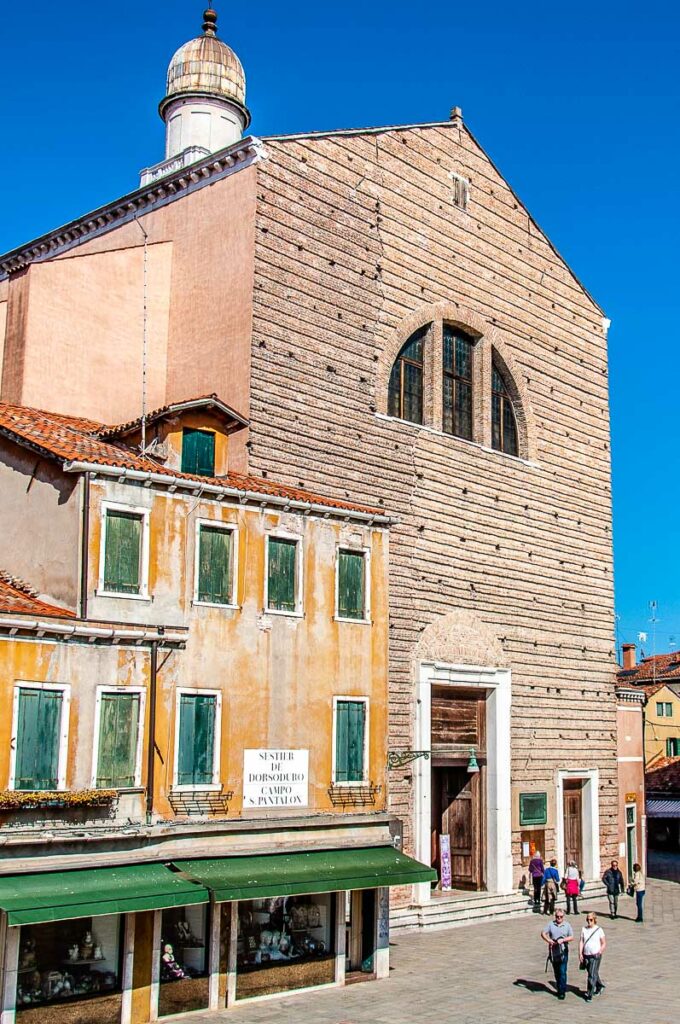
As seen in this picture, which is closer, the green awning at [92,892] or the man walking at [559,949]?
the green awning at [92,892]

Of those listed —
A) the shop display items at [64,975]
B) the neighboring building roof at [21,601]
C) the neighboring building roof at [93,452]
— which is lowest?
the shop display items at [64,975]

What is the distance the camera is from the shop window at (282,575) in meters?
17.1

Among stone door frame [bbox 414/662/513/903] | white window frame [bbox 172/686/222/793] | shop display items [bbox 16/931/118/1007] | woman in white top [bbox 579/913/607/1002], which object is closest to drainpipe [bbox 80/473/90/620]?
white window frame [bbox 172/686/222/793]

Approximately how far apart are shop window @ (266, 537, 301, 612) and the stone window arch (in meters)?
7.14

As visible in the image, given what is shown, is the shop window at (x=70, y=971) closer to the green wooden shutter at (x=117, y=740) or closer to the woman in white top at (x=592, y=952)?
the green wooden shutter at (x=117, y=740)

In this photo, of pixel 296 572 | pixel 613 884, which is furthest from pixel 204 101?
pixel 613 884

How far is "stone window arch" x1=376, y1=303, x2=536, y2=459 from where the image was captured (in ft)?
81.9

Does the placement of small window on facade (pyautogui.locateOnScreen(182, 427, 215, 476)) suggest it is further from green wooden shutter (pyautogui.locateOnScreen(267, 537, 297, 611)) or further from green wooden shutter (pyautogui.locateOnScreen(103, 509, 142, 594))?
green wooden shutter (pyautogui.locateOnScreen(103, 509, 142, 594))

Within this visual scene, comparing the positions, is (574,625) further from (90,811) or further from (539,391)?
(90,811)

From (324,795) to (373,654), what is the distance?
2.33 metres

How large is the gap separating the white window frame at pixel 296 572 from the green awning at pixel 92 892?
398 centimetres

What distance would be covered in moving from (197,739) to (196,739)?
0.06 ft

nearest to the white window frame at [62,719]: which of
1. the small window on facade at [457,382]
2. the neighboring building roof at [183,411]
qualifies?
the neighboring building roof at [183,411]

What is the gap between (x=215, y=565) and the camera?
16516 millimetres
